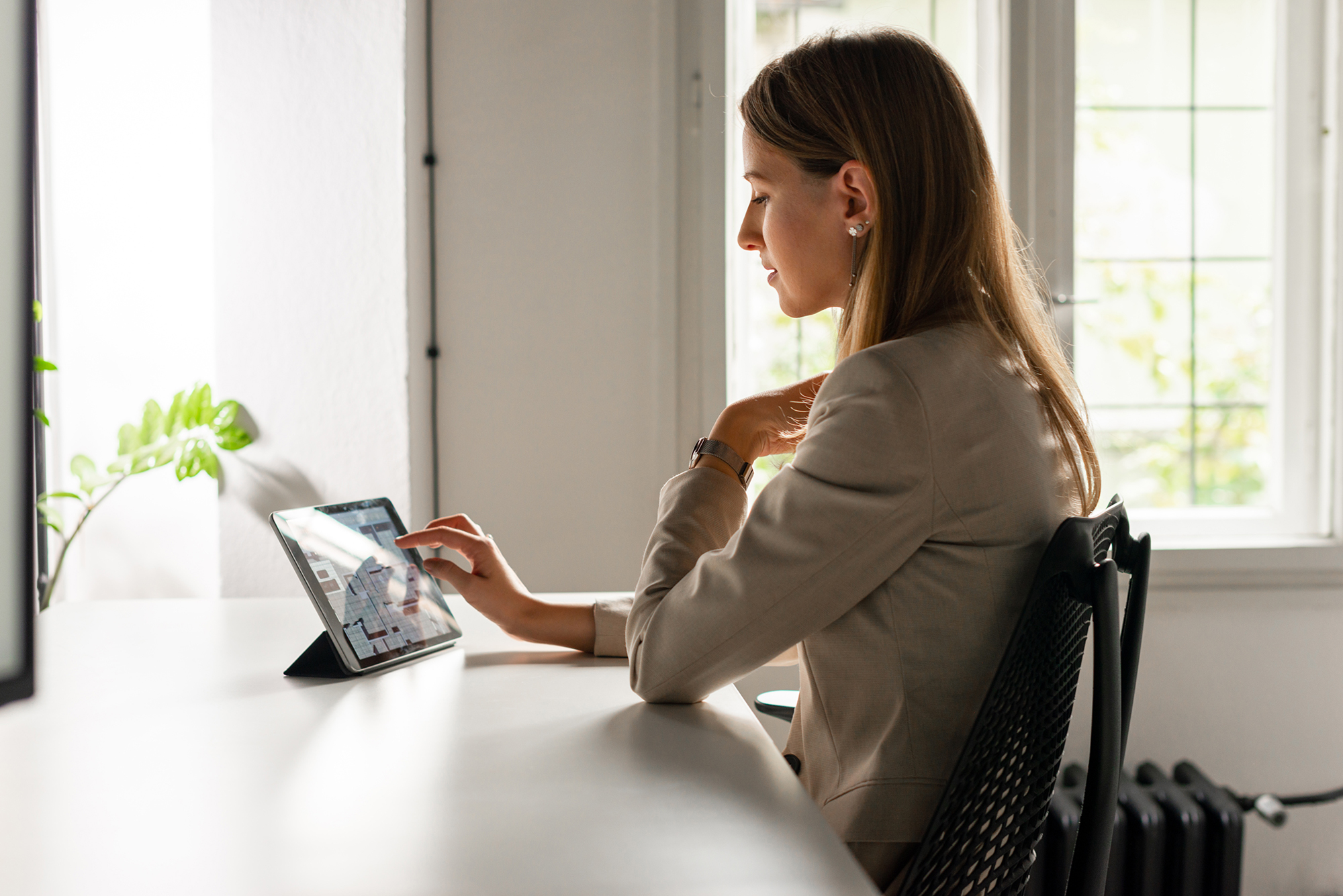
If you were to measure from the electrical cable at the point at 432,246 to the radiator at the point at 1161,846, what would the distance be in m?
1.37

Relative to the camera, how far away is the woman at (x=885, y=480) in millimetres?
749

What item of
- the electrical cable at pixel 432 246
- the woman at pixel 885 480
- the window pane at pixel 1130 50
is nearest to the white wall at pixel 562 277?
the electrical cable at pixel 432 246

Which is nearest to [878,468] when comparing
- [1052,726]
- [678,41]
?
[1052,726]

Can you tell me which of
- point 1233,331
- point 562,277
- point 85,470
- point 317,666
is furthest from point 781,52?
point 85,470

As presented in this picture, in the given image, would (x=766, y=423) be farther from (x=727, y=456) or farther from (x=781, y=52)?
(x=781, y=52)

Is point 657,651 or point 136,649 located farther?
point 136,649

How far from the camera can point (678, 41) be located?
2006mm

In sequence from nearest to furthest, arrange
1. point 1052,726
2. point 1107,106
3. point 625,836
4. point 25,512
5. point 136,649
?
point 25,512
point 625,836
point 1052,726
point 136,649
point 1107,106

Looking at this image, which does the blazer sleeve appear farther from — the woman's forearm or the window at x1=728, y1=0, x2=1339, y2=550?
the window at x1=728, y1=0, x2=1339, y2=550

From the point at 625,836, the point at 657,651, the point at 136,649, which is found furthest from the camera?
the point at 136,649

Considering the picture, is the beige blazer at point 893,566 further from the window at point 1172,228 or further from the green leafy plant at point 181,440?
the green leafy plant at point 181,440

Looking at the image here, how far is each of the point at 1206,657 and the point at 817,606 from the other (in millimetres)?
1696

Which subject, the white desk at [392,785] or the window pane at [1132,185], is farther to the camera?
the window pane at [1132,185]

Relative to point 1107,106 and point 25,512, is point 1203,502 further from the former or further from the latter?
point 25,512
